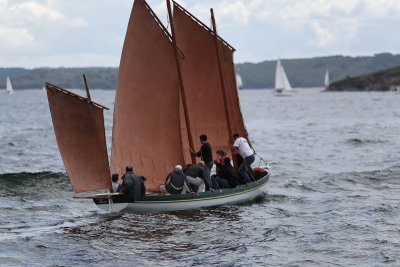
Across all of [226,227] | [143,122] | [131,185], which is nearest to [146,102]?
[143,122]

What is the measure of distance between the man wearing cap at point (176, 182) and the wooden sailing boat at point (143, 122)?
0.33m

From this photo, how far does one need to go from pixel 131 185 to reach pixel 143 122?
3675 mm

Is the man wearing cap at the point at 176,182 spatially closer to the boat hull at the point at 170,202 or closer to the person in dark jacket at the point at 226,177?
the boat hull at the point at 170,202

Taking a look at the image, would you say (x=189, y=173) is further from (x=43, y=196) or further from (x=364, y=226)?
(x=43, y=196)

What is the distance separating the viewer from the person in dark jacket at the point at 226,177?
1070 inches

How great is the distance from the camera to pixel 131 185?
23.5 metres

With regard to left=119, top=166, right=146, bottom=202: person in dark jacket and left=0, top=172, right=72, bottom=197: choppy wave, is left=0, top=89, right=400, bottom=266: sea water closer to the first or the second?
left=0, top=172, right=72, bottom=197: choppy wave

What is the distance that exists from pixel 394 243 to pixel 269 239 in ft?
14.6

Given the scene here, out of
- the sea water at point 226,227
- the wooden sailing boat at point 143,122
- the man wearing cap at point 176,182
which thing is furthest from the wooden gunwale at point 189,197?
the sea water at point 226,227

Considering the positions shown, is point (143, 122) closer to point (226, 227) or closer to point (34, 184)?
point (226, 227)

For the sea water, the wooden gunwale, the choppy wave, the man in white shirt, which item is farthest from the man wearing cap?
the choppy wave

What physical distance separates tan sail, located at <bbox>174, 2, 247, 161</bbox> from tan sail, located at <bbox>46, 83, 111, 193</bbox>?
7030mm

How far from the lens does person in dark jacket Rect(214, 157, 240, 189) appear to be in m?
27.2

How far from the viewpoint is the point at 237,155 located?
94.2 feet
